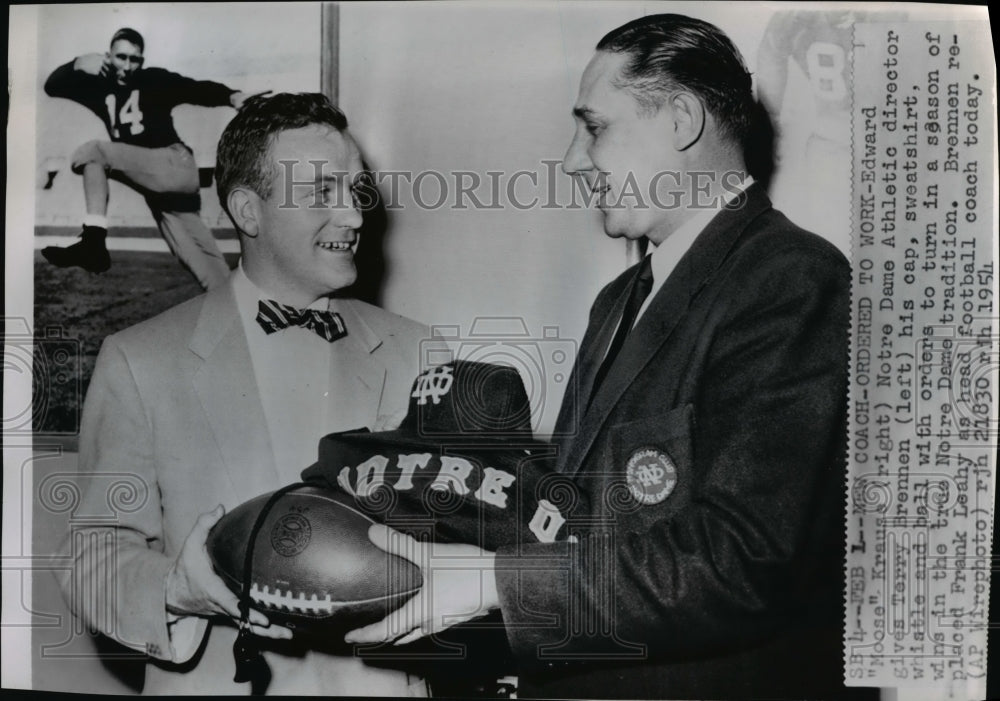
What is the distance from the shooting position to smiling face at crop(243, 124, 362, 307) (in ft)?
7.34

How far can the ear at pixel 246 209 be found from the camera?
2.25 m

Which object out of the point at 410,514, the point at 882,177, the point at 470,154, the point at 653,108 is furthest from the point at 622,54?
the point at 410,514

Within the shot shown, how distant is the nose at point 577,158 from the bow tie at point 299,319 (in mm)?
626

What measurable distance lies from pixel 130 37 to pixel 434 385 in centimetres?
109

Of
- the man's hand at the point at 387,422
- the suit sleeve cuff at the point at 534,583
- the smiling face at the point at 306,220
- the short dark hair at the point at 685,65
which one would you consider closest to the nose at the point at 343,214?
the smiling face at the point at 306,220

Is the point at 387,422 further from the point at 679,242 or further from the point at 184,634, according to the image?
the point at 679,242

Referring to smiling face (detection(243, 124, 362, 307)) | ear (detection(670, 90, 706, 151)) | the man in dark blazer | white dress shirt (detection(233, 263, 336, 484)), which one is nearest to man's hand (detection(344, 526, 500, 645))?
the man in dark blazer

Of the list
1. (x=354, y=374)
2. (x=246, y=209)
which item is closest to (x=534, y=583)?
(x=354, y=374)

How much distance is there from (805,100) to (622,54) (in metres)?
0.42

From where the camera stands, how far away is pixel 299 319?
2.25 metres

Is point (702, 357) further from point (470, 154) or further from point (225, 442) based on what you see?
point (225, 442)

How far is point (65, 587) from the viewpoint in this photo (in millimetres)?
2270

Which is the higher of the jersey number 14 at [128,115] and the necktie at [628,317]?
the jersey number 14 at [128,115]

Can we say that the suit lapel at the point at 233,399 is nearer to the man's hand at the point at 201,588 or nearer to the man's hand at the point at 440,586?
the man's hand at the point at 201,588
